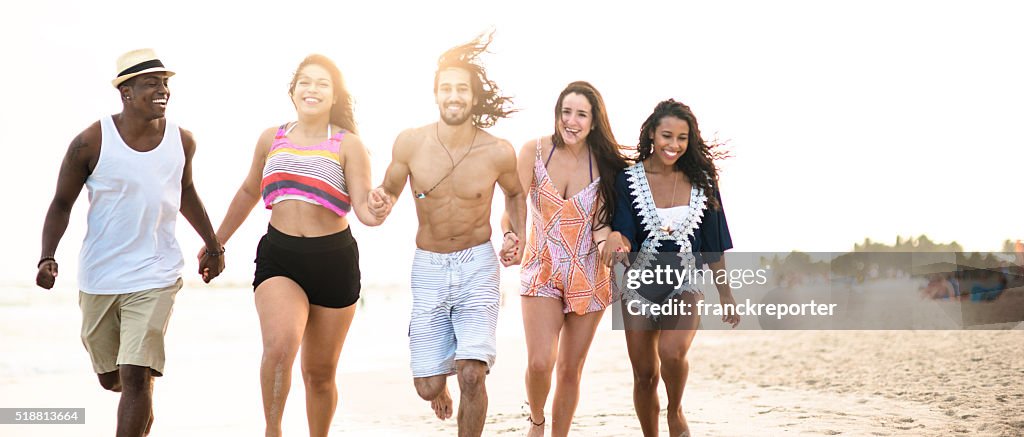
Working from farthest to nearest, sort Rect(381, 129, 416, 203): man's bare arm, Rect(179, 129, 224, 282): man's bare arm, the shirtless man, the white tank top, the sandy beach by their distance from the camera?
1. the sandy beach
2. Rect(179, 129, 224, 282): man's bare arm
3. Rect(381, 129, 416, 203): man's bare arm
4. the shirtless man
5. the white tank top

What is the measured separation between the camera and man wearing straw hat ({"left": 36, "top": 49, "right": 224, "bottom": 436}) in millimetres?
6020

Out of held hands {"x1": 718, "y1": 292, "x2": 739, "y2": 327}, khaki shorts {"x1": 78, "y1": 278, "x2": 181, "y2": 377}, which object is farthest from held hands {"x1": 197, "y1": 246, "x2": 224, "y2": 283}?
held hands {"x1": 718, "y1": 292, "x2": 739, "y2": 327}

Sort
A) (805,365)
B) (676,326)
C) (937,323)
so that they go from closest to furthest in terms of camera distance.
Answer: (676,326), (805,365), (937,323)

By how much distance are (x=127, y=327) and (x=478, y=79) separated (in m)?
2.56

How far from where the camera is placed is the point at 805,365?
15164 millimetres

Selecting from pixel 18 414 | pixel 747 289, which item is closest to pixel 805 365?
pixel 747 289

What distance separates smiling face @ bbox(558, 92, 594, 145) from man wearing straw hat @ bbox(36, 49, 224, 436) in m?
2.44

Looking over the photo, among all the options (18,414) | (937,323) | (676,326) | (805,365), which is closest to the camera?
(676,326)

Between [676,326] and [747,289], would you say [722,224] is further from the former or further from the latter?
[747,289]

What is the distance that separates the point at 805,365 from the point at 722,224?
9.01 m

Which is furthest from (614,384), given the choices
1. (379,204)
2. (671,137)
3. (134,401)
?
(134,401)

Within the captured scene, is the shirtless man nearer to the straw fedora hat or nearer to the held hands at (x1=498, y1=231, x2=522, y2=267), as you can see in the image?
the held hands at (x1=498, y1=231, x2=522, y2=267)

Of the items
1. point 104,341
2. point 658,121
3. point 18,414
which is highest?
point 658,121

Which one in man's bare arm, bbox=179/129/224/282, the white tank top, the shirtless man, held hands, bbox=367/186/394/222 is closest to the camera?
held hands, bbox=367/186/394/222
